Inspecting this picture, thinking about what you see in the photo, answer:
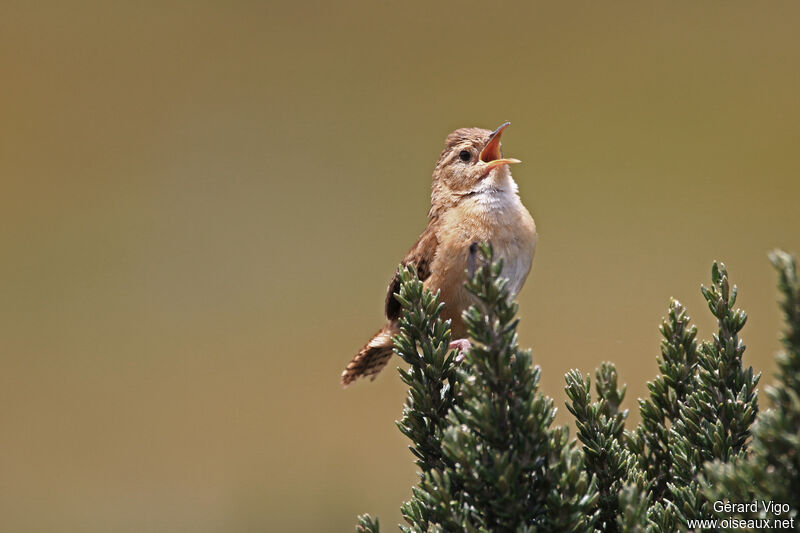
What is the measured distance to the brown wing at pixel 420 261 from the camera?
10.2ft

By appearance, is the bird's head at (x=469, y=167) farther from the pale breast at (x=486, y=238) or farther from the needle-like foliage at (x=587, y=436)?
the needle-like foliage at (x=587, y=436)

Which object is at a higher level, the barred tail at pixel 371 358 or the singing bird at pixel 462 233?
the singing bird at pixel 462 233

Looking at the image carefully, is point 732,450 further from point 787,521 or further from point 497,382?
point 497,382

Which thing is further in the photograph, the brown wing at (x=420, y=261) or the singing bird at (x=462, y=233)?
the brown wing at (x=420, y=261)

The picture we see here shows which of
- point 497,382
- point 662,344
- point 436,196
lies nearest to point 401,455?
point 436,196

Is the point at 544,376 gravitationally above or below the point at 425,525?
above

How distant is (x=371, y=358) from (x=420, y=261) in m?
0.48

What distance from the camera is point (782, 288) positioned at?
1257mm

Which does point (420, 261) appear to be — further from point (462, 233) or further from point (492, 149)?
point (492, 149)

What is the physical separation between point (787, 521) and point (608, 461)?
0.49 metres

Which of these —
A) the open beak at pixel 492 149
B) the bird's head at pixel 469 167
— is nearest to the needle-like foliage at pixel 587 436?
the bird's head at pixel 469 167

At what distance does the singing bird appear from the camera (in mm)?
2971

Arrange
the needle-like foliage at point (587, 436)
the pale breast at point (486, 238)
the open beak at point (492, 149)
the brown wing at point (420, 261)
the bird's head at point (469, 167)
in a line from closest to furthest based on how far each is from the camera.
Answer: the needle-like foliage at point (587, 436)
the pale breast at point (486, 238)
the brown wing at point (420, 261)
the bird's head at point (469, 167)
the open beak at point (492, 149)

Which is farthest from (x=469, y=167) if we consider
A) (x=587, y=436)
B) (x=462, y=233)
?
(x=587, y=436)
